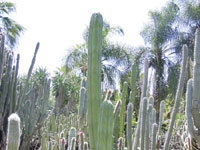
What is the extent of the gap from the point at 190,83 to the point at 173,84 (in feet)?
40.5

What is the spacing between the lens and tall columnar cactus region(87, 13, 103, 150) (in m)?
1.23

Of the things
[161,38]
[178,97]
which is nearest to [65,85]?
[161,38]

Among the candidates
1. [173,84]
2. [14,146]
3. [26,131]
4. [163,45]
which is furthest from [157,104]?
[14,146]

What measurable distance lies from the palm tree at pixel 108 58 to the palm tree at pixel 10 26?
5.50 metres

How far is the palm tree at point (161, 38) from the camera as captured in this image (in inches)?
578

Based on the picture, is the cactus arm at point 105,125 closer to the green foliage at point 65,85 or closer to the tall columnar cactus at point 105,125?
the tall columnar cactus at point 105,125

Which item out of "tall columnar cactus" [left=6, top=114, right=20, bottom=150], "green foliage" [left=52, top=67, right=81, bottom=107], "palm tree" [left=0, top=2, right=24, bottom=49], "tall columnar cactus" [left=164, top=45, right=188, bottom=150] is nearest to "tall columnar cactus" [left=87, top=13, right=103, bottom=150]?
"tall columnar cactus" [left=6, top=114, right=20, bottom=150]

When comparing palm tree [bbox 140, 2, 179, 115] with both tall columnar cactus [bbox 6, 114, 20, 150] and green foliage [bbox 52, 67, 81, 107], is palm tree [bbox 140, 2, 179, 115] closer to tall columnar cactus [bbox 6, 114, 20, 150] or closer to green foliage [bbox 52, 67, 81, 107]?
green foliage [bbox 52, 67, 81, 107]

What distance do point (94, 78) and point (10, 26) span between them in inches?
418

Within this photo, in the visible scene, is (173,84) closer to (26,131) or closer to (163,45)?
Answer: (163,45)

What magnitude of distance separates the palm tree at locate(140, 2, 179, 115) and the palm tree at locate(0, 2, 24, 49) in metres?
7.56

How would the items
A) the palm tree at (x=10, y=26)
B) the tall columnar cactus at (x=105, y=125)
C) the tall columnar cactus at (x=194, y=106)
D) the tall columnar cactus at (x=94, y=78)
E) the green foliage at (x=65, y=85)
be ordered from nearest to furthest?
the tall columnar cactus at (x=105, y=125), the tall columnar cactus at (x=94, y=78), the tall columnar cactus at (x=194, y=106), the palm tree at (x=10, y=26), the green foliage at (x=65, y=85)

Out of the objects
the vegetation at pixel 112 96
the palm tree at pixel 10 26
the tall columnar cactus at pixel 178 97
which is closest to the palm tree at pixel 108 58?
the vegetation at pixel 112 96

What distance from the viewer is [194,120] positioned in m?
2.05
